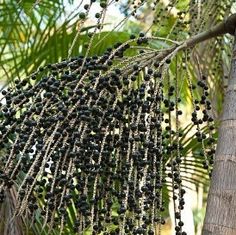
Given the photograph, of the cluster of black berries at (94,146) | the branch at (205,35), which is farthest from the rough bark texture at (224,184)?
the branch at (205,35)

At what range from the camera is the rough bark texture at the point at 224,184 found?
1.40 meters

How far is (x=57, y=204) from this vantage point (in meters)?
1.54

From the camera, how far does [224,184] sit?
1451 mm

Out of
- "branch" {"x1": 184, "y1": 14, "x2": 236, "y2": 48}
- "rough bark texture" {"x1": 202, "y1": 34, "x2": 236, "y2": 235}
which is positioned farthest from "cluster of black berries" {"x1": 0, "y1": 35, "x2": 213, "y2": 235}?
"branch" {"x1": 184, "y1": 14, "x2": 236, "y2": 48}

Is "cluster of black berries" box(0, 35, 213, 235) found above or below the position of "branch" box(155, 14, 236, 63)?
below

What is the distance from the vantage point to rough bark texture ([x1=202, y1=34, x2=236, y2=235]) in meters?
1.40

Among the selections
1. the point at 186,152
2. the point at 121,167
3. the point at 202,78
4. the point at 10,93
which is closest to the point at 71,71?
the point at 10,93

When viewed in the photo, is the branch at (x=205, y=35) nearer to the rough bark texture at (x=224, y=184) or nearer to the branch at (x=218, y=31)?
the branch at (x=218, y=31)

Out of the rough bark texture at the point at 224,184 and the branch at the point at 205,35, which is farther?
the branch at the point at 205,35

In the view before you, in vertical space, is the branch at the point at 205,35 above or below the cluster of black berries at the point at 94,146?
above

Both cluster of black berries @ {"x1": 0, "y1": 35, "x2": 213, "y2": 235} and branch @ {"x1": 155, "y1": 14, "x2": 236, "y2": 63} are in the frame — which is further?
branch @ {"x1": 155, "y1": 14, "x2": 236, "y2": 63}

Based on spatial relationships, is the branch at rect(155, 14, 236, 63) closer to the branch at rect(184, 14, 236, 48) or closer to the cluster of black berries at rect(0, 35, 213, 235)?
the branch at rect(184, 14, 236, 48)

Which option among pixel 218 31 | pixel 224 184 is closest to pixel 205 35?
pixel 218 31

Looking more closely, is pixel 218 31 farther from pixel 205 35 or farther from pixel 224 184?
pixel 224 184
